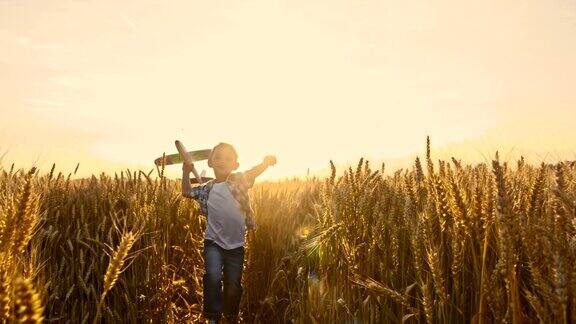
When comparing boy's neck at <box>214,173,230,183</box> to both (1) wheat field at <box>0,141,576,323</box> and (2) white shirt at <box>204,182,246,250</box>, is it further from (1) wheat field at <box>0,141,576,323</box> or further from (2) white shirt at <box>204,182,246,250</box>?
(1) wheat field at <box>0,141,576,323</box>

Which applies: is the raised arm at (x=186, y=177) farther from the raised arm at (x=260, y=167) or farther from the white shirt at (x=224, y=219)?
the raised arm at (x=260, y=167)

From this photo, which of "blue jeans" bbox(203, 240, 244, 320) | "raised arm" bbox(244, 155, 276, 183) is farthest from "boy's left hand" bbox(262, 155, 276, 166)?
"blue jeans" bbox(203, 240, 244, 320)

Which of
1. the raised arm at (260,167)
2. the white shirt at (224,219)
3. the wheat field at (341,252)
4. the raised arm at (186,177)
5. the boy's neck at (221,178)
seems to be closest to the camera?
→ the wheat field at (341,252)

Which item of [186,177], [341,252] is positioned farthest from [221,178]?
[341,252]

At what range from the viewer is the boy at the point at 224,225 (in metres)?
3.83

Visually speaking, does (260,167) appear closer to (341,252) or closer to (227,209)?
(227,209)

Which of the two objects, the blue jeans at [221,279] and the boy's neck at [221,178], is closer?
the blue jeans at [221,279]

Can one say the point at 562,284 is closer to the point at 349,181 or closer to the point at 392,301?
the point at 392,301

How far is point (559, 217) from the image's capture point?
64.2 inches

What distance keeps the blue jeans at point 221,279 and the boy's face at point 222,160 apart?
0.61m

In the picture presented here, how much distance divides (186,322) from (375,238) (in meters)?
2.21

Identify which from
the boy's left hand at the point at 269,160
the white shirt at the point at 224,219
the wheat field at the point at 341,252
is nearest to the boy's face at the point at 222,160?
the white shirt at the point at 224,219

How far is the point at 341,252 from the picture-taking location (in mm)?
2994

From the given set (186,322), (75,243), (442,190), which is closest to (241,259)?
(186,322)
